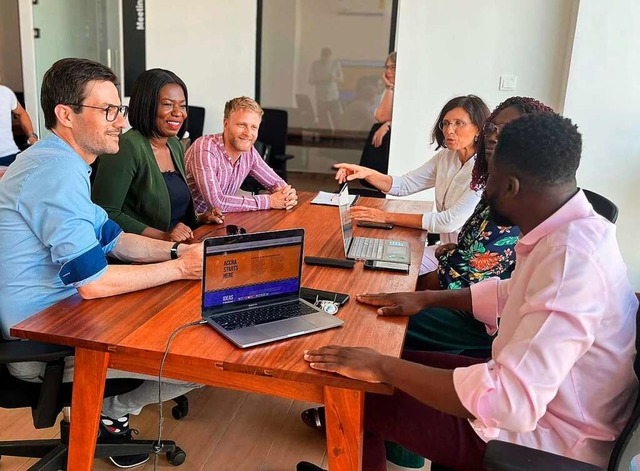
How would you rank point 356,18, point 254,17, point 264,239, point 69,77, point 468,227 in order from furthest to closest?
point 356,18, point 254,17, point 468,227, point 69,77, point 264,239

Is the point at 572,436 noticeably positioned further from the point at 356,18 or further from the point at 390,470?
the point at 356,18

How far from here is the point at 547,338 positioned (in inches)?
41.3

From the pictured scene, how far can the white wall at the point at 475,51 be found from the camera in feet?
13.6

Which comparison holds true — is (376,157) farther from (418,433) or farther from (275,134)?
(418,433)

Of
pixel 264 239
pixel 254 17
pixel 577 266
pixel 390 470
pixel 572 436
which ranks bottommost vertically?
pixel 390 470

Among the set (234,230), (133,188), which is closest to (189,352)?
(234,230)

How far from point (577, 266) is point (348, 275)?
34.4 inches

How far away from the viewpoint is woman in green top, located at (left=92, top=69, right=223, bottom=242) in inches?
90.1

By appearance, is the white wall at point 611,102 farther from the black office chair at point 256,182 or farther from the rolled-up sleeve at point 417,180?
the black office chair at point 256,182

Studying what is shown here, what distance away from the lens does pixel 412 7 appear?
4281 millimetres

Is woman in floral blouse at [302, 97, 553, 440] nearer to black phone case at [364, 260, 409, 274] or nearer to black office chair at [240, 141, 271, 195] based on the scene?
black phone case at [364, 260, 409, 274]

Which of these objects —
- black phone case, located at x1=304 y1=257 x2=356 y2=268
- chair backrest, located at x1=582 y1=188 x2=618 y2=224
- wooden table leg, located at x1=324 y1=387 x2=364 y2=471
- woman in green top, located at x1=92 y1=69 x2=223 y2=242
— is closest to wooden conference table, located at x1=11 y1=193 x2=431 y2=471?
wooden table leg, located at x1=324 y1=387 x2=364 y2=471

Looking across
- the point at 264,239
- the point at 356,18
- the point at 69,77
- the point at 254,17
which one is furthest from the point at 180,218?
the point at 356,18

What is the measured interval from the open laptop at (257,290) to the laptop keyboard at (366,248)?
0.52 meters
